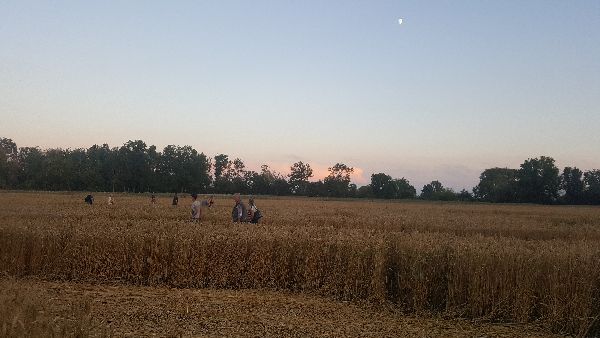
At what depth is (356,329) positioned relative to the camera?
7555 mm

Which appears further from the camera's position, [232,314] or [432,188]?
[432,188]

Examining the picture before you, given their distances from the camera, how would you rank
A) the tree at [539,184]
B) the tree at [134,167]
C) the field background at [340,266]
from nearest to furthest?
1. the field background at [340,266]
2. the tree at [539,184]
3. the tree at [134,167]

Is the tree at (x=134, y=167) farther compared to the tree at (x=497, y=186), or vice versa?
the tree at (x=134, y=167)

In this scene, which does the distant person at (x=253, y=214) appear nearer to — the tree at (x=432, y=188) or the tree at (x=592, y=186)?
the tree at (x=592, y=186)

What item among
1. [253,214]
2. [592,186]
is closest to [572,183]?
[592,186]

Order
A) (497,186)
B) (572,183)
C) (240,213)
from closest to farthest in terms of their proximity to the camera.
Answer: (240,213)
(572,183)
(497,186)

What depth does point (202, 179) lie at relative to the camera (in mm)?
117125

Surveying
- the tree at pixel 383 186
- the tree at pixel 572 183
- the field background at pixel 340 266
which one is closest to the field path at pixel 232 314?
the field background at pixel 340 266

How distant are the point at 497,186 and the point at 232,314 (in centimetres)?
11398

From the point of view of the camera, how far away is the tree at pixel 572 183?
104 meters

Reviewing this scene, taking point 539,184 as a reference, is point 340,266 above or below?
below

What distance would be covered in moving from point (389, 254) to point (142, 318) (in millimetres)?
4977

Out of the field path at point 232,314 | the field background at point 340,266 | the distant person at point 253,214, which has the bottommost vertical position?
the field path at point 232,314

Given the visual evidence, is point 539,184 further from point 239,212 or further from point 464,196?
point 239,212
